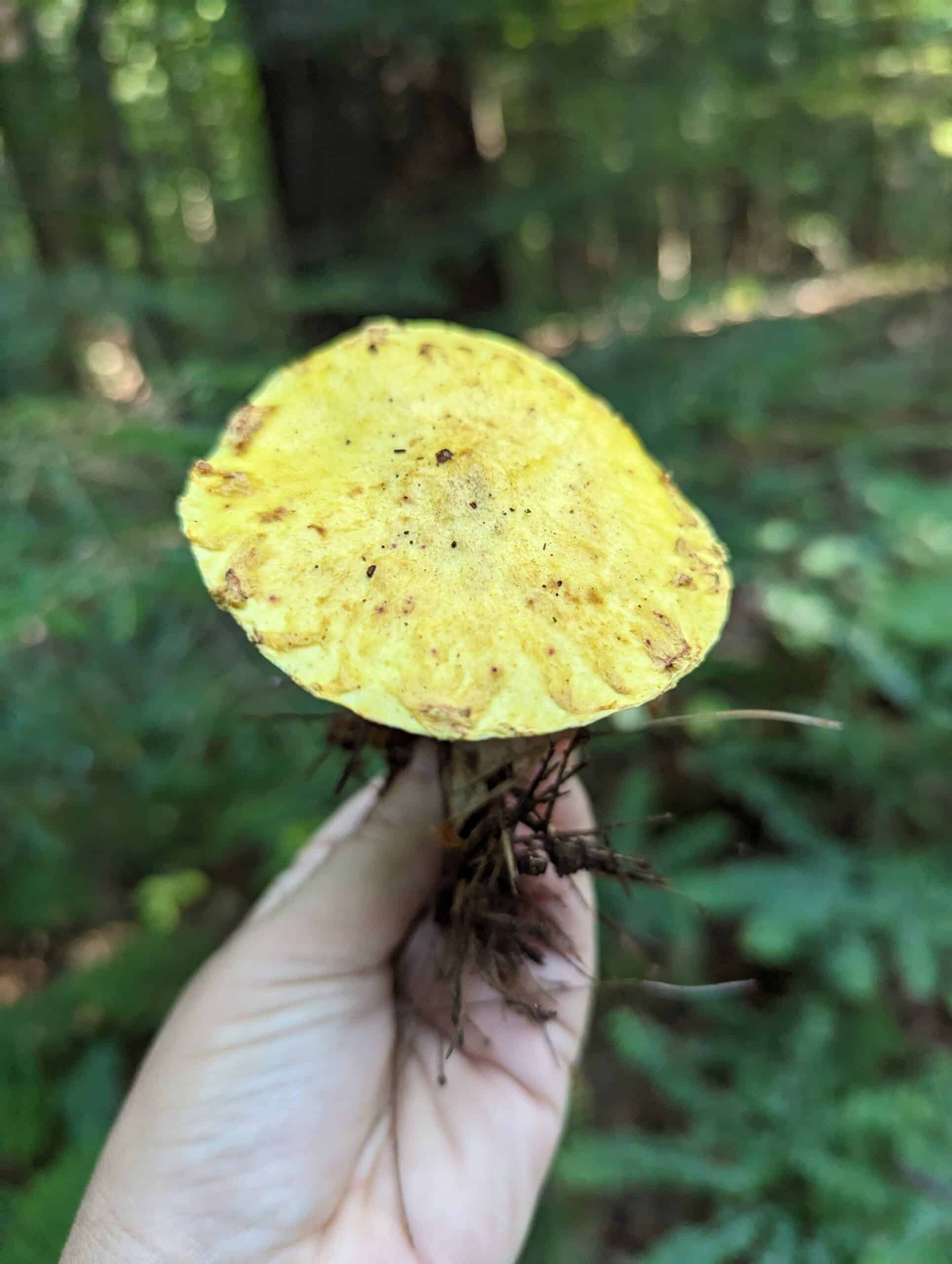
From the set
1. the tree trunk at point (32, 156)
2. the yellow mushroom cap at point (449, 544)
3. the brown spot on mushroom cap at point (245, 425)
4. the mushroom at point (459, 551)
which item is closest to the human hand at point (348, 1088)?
the mushroom at point (459, 551)

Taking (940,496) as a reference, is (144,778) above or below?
below

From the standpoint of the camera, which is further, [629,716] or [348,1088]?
[629,716]

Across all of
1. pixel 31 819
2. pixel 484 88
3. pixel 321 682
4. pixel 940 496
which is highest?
pixel 484 88

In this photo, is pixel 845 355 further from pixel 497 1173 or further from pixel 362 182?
pixel 497 1173

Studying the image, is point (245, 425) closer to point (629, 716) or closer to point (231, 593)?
point (231, 593)

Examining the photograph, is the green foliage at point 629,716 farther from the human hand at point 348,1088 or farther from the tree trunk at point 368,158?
the human hand at point 348,1088

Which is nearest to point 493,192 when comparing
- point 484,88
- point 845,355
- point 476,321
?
point 476,321

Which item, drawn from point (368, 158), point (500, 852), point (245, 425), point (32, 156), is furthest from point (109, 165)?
point (500, 852)
